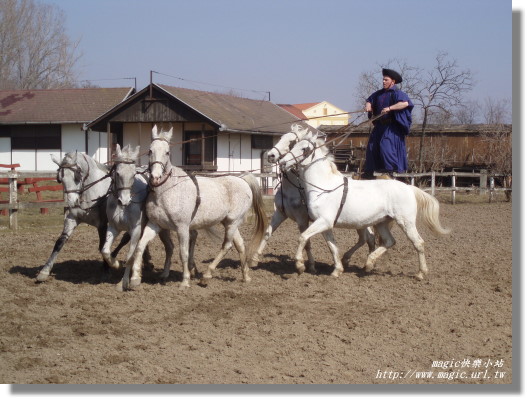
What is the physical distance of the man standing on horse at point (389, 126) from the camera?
964 centimetres

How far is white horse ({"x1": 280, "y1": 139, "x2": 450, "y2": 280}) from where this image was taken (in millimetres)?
8789

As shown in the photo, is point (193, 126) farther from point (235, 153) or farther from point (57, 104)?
point (57, 104)

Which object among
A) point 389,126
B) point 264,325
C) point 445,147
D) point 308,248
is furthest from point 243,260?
point 445,147

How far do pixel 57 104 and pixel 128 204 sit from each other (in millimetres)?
26922

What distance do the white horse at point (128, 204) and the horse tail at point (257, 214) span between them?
1.57 m

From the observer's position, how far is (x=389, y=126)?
9.80 metres

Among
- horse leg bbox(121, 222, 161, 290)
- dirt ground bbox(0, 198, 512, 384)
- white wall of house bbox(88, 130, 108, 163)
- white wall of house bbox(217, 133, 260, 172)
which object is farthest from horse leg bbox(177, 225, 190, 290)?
white wall of house bbox(88, 130, 108, 163)

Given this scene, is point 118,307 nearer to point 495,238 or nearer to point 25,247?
point 25,247

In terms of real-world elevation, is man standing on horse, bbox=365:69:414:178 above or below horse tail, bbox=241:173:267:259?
above

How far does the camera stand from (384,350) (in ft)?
18.8

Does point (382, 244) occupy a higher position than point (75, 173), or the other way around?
point (75, 173)

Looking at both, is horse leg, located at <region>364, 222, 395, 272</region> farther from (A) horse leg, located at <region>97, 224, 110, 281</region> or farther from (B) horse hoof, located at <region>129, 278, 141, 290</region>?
(A) horse leg, located at <region>97, 224, 110, 281</region>

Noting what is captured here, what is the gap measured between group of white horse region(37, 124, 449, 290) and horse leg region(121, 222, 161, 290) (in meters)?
0.01

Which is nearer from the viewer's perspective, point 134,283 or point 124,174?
point 124,174
